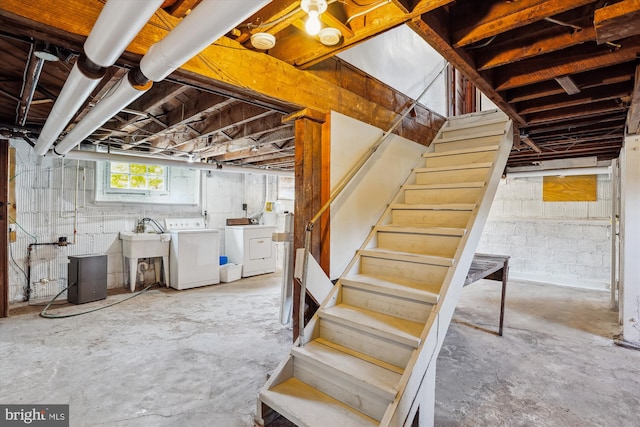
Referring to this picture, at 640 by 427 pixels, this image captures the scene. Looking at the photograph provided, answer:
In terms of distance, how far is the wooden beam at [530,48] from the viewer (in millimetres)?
1756

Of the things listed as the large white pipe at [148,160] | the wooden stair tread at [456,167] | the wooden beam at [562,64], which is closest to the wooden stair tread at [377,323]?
the wooden stair tread at [456,167]

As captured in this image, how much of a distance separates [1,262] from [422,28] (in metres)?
4.93

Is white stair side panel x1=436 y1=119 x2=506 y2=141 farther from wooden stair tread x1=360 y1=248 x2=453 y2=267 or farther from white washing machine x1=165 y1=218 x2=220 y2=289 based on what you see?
white washing machine x1=165 y1=218 x2=220 y2=289


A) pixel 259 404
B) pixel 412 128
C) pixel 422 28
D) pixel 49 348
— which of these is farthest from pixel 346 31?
pixel 49 348

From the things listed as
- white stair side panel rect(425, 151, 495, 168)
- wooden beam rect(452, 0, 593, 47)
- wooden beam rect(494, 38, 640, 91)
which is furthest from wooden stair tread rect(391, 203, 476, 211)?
wooden beam rect(452, 0, 593, 47)

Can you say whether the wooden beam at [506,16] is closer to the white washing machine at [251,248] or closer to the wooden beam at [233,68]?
the wooden beam at [233,68]

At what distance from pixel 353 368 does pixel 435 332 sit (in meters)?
0.52

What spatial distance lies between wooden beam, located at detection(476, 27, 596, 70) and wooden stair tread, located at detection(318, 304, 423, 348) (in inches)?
70.0

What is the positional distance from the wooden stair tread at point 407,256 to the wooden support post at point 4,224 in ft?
13.6

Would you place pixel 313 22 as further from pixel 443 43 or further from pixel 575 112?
pixel 575 112

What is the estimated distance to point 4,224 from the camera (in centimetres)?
370

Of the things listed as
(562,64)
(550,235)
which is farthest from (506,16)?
(550,235)

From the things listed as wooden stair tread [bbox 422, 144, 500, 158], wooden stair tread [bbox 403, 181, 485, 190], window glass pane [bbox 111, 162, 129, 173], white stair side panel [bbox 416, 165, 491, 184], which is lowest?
wooden stair tread [bbox 403, 181, 485, 190]

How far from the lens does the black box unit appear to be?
14.0 feet
